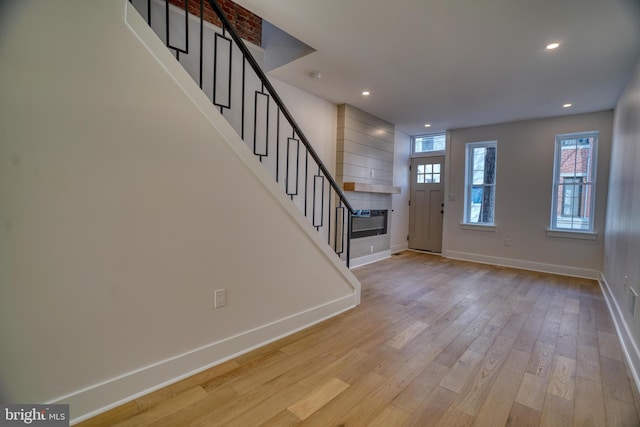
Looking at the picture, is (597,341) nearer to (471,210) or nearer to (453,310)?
(453,310)

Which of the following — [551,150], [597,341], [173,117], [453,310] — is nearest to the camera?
[173,117]

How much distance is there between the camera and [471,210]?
5746 mm

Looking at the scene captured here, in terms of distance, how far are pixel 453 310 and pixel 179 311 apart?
2668 millimetres

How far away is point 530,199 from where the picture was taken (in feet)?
16.3

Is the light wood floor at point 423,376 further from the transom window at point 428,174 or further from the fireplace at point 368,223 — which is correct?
the transom window at point 428,174

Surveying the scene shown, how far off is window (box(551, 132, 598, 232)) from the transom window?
197 centimetres

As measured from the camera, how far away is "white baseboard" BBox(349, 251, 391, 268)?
482cm

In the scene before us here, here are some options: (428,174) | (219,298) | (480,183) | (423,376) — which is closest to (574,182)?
(480,183)

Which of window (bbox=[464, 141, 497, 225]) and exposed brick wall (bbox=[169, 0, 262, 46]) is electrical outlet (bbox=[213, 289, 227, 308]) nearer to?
exposed brick wall (bbox=[169, 0, 262, 46])

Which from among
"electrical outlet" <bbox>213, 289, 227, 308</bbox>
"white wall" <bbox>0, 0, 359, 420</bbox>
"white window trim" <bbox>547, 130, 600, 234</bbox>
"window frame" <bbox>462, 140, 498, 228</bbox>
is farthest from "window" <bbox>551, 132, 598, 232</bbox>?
"electrical outlet" <bbox>213, 289, 227, 308</bbox>

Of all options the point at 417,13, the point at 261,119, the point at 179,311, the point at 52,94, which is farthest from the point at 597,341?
the point at 52,94

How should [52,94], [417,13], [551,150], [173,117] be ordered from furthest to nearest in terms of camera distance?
[551,150] → [417,13] → [173,117] → [52,94]

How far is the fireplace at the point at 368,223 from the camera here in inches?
189

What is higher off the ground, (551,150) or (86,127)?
(551,150)
